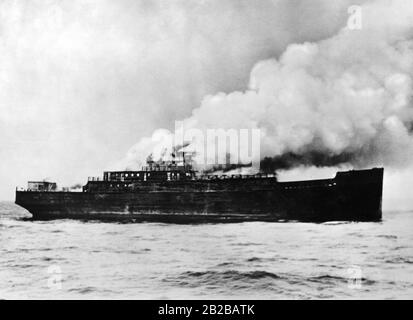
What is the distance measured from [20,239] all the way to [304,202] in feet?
59.9

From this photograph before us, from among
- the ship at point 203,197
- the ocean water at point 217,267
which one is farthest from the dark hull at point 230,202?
the ocean water at point 217,267

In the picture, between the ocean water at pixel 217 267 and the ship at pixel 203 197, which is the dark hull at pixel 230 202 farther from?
the ocean water at pixel 217 267

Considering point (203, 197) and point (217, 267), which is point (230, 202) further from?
point (217, 267)

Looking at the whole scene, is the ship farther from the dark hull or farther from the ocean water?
the ocean water

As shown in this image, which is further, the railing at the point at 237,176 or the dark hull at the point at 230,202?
the railing at the point at 237,176

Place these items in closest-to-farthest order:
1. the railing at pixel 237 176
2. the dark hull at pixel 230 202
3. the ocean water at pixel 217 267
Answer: the ocean water at pixel 217 267
the dark hull at pixel 230 202
the railing at pixel 237 176

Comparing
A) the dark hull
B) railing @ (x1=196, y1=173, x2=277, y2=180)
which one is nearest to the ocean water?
the dark hull

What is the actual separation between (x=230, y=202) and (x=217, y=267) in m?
17.4

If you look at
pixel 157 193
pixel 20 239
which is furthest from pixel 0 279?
pixel 157 193

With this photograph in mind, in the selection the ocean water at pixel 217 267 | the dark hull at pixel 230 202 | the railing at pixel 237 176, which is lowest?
the ocean water at pixel 217 267

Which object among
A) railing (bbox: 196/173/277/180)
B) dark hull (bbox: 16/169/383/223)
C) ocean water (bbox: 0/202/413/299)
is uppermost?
railing (bbox: 196/173/277/180)

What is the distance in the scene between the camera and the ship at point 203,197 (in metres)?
27.3

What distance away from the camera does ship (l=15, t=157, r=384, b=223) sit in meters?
27.3
